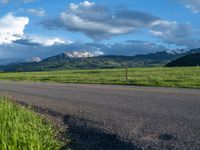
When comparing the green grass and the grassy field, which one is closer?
the green grass

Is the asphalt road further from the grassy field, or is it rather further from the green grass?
the grassy field

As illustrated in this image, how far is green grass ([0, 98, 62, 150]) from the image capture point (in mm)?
7466

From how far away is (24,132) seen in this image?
8406mm

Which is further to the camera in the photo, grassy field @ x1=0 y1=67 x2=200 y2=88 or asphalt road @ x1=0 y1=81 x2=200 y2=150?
grassy field @ x1=0 y1=67 x2=200 y2=88

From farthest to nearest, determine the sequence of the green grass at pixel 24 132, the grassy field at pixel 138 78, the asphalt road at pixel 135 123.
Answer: the grassy field at pixel 138 78, the asphalt road at pixel 135 123, the green grass at pixel 24 132

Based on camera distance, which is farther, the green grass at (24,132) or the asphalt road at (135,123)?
the asphalt road at (135,123)

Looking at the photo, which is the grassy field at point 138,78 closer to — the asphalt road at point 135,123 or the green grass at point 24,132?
the asphalt road at point 135,123

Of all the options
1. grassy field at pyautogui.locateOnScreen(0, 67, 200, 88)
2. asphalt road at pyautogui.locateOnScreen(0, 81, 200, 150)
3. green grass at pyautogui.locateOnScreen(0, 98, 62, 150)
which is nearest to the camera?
green grass at pyautogui.locateOnScreen(0, 98, 62, 150)

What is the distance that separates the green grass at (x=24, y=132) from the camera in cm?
747

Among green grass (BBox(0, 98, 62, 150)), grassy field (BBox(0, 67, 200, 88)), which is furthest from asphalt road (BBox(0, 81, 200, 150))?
grassy field (BBox(0, 67, 200, 88))

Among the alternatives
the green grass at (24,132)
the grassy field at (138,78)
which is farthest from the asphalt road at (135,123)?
the grassy field at (138,78)

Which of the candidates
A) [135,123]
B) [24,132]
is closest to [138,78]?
[135,123]

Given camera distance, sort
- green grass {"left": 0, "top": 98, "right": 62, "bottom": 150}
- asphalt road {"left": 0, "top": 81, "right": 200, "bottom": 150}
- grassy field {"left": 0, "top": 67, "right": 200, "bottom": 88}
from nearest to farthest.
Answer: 1. green grass {"left": 0, "top": 98, "right": 62, "bottom": 150}
2. asphalt road {"left": 0, "top": 81, "right": 200, "bottom": 150}
3. grassy field {"left": 0, "top": 67, "right": 200, "bottom": 88}

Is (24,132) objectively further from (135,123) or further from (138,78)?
(138,78)
